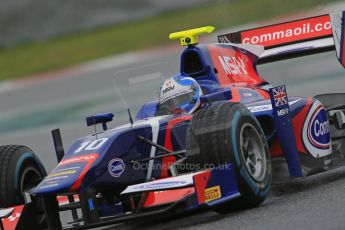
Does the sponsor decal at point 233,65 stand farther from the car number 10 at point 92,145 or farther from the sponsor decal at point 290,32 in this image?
the car number 10 at point 92,145

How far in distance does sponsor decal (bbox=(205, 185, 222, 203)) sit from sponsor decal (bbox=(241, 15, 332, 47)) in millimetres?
3463

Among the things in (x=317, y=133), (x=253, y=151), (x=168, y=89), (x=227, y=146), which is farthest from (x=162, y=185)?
(x=317, y=133)

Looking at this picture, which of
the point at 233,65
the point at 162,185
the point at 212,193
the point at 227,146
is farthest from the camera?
the point at 233,65

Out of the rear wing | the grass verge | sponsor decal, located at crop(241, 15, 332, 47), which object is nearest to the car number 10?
the rear wing

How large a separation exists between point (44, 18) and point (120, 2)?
1.62 metres

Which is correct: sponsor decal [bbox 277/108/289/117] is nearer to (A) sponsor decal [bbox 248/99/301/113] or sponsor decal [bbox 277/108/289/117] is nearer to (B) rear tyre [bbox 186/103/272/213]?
(A) sponsor decal [bbox 248/99/301/113]

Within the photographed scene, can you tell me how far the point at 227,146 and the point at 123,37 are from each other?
1227 centimetres

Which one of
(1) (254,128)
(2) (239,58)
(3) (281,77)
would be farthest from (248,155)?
(3) (281,77)

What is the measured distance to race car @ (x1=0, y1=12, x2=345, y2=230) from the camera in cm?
659

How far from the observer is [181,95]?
26.3 feet

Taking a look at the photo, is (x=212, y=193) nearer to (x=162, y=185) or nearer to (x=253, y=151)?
(x=162, y=185)

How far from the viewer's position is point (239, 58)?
894 cm

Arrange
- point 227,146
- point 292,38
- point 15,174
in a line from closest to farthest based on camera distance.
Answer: point 227,146
point 15,174
point 292,38

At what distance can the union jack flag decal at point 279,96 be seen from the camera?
7.44 meters
